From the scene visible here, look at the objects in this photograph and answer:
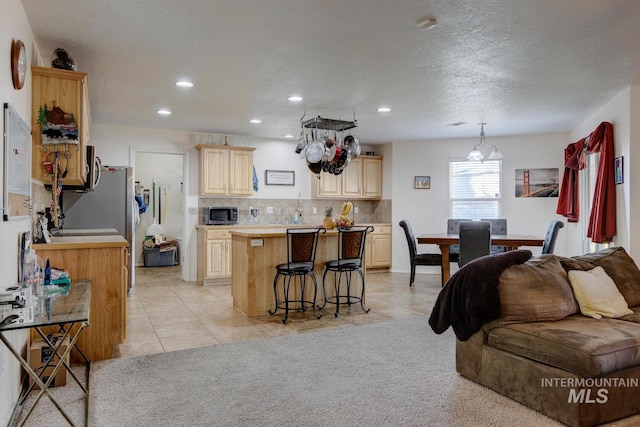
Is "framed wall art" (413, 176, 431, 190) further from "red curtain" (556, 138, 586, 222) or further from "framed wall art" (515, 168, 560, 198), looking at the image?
"red curtain" (556, 138, 586, 222)

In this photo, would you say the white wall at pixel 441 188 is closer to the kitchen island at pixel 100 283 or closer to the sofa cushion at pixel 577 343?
the sofa cushion at pixel 577 343

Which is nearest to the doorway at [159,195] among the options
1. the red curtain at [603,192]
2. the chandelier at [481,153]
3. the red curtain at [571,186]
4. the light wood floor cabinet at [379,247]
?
the light wood floor cabinet at [379,247]

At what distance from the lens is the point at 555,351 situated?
242cm

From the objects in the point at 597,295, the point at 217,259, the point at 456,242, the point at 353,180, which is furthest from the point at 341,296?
the point at 353,180

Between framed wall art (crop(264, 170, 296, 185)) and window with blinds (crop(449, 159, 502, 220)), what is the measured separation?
2825mm

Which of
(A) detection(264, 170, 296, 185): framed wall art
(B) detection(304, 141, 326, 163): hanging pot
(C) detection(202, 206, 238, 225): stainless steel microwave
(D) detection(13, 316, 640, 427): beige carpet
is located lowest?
(D) detection(13, 316, 640, 427): beige carpet

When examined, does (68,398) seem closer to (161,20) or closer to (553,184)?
(161,20)

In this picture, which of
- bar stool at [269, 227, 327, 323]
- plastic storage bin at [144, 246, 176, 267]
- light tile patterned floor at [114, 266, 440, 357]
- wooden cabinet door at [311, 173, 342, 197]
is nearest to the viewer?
light tile patterned floor at [114, 266, 440, 357]

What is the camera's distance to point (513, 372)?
2.63 metres

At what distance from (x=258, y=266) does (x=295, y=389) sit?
1937mm

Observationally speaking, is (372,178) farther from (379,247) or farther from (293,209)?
(293,209)

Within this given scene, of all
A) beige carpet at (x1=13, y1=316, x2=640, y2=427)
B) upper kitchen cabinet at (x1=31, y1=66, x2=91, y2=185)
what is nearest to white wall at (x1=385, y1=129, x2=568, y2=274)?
beige carpet at (x1=13, y1=316, x2=640, y2=427)

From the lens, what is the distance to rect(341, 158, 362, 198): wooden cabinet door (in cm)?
805

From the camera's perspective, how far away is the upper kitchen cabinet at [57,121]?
122 inches
